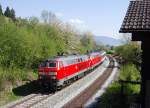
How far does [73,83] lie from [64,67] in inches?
237

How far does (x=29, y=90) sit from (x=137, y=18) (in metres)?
18.5

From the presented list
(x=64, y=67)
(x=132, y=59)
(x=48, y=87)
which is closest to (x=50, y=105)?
(x=48, y=87)

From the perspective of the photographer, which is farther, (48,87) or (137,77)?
(137,77)

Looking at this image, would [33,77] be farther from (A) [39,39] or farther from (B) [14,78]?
(A) [39,39]

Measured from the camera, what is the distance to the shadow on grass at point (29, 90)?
31.8 metres

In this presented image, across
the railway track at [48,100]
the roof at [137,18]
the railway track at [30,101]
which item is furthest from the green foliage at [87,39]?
the roof at [137,18]

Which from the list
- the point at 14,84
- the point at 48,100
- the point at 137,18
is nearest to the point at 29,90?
the point at 14,84

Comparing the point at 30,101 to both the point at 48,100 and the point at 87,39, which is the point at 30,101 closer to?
the point at 48,100

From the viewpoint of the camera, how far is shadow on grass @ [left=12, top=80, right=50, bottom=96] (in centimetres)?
3179

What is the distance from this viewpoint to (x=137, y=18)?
657 inches

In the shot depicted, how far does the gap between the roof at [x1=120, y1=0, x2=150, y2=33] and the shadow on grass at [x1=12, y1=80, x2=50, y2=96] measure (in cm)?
1563

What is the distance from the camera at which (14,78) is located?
34.7m

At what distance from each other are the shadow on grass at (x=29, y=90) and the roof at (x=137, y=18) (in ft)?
51.3

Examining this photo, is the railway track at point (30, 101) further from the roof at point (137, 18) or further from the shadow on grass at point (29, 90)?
the roof at point (137, 18)
